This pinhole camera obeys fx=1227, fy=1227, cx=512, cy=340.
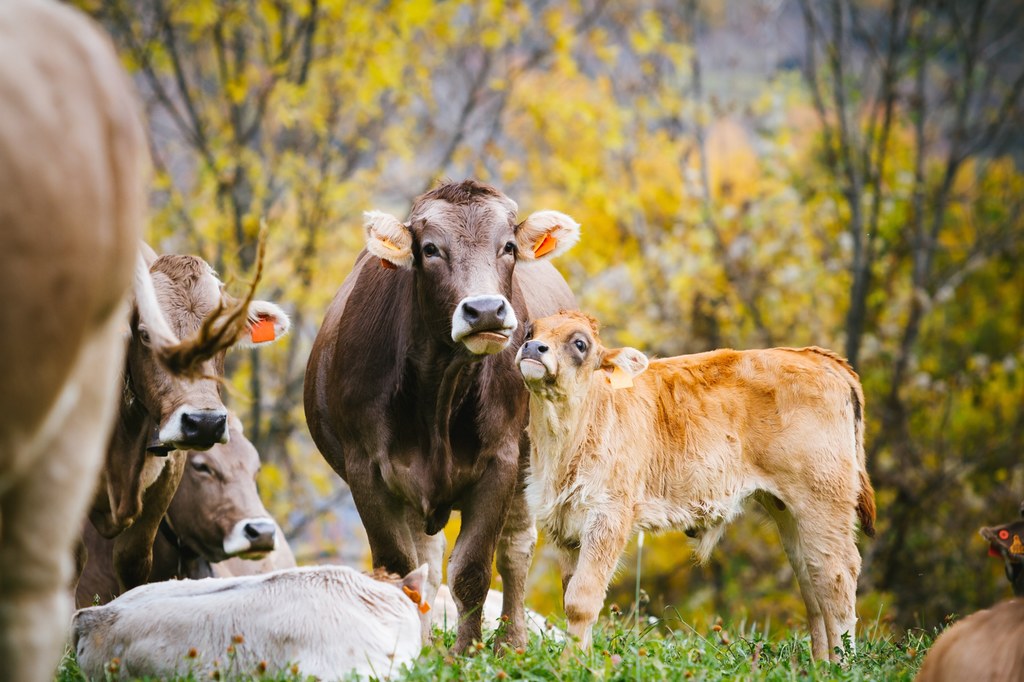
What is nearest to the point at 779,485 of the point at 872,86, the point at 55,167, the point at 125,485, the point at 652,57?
the point at 125,485

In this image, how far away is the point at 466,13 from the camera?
15172 millimetres

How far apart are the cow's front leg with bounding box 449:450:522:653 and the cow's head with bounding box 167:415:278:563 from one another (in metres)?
1.60

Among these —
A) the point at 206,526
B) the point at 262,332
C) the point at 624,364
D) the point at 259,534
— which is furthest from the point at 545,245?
the point at 206,526

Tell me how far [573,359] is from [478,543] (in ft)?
3.18

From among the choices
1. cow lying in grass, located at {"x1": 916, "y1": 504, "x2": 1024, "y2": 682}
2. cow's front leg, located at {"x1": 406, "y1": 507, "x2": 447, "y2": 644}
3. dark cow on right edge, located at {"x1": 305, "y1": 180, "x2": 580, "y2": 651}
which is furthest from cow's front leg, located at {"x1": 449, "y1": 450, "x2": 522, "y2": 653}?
cow lying in grass, located at {"x1": 916, "y1": 504, "x2": 1024, "y2": 682}

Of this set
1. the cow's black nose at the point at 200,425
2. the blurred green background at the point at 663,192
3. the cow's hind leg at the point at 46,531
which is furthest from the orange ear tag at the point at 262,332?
the blurred green background at the point at 663,192

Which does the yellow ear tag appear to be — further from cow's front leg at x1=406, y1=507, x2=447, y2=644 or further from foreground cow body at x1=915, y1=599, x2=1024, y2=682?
foreground cow body at x1=915, y1=599, x2=1024, y2=682

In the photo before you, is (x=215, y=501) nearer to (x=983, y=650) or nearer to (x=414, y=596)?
(x=414, y=596)

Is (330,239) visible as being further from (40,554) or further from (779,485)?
(40,554)

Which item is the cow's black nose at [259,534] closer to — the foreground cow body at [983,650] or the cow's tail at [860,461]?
the cow's tail at [860,461]

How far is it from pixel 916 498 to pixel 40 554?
470 inches

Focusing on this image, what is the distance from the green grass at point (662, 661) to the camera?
15.4 feet

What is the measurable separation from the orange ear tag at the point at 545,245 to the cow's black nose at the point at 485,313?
0.85 metres

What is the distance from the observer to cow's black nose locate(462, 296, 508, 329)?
5.27 m
